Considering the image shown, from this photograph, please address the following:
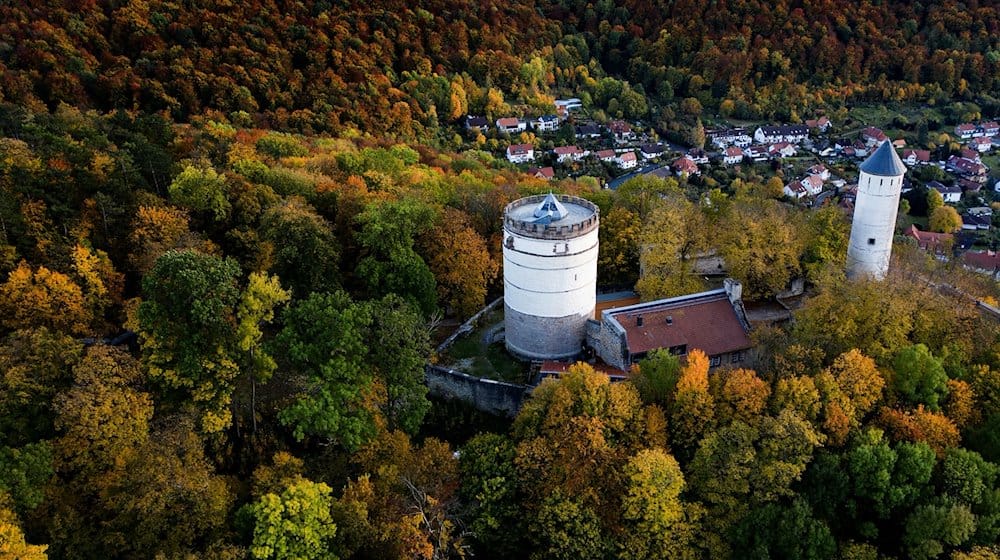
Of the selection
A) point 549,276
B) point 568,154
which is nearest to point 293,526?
point 549,276

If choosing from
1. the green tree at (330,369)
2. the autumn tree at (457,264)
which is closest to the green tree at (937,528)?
the green tree at (330,369)

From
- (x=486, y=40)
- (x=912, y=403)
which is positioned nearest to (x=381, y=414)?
(x=912, y=403)

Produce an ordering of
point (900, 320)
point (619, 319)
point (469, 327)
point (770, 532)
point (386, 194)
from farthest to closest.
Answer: point (386, 194), point (469, 327), point (619, 319), point (900, 320), point (770, 532)

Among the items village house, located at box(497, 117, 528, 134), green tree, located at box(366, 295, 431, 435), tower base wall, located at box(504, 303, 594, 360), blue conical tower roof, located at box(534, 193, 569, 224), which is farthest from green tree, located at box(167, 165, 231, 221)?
village house, located at box(497, 117, 528, 134)

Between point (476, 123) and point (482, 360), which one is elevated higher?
point (482, 360)

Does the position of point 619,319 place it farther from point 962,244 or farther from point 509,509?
point 962,244

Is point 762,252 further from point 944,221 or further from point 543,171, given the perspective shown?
point 944,221

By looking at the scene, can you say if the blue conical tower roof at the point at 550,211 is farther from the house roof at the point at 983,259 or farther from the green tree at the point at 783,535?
the house roof at the point at 983,259
